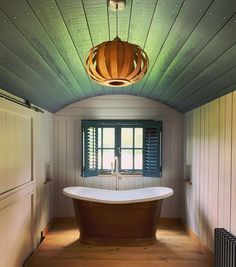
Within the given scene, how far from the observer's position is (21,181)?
3.21 meters

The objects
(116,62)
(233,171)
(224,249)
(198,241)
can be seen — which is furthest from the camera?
(198,241)

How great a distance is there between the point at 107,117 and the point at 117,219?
198cm

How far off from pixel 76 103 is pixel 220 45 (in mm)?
3542

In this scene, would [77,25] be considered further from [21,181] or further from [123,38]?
[21,181]

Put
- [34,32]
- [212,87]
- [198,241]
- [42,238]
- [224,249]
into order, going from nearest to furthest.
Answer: [34,32]
[224,249]
[212,87]
[198,241]
[42,238]

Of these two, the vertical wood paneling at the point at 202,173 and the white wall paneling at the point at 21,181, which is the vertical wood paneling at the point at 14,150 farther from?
the vertical wood paneling at the point at 202,173

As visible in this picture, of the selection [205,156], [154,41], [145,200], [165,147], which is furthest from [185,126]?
[154,41]

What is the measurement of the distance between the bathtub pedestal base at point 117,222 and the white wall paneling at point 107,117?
3.89ft

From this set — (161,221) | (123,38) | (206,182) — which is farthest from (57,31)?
(161,221)

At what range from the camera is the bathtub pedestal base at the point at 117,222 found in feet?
12.7

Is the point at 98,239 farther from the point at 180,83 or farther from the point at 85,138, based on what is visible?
the point at 180,83

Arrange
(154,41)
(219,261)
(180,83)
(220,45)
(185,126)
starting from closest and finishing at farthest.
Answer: (220,45), (154,41), (219,261), (180,83), (185,126)

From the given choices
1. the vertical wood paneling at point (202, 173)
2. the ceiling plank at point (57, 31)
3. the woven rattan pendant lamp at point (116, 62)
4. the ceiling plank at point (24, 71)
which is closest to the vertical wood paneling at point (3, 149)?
the ceiling plank at point (24, 71)

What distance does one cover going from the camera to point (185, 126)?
4.90 m
